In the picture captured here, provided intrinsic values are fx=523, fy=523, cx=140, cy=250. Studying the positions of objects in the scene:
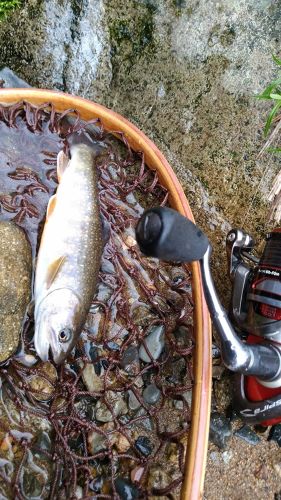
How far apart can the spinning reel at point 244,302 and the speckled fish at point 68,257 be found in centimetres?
68

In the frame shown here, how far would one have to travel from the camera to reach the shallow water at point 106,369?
2395 millimetres

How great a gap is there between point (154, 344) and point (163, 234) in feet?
4.08

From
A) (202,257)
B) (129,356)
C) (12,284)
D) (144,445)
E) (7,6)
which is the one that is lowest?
(144,445)

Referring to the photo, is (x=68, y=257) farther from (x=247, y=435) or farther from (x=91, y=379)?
(x=247, y=435)

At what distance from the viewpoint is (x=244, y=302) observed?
251 cm

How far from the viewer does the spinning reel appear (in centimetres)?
157

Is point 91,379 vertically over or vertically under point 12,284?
under

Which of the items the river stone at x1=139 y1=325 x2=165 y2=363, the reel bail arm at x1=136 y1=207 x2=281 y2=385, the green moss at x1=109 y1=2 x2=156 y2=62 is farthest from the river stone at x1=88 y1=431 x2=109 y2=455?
the green moss at x1=109 y1=2 x2=156 y2=62

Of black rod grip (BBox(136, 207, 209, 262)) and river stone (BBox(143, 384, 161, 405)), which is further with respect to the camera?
river stone (BBox(143, 384, 161, 405))

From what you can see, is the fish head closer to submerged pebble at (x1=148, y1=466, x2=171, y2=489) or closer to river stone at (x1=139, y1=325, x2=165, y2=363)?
river stone at (x1=139, y1=325, x2=165, y2=363)

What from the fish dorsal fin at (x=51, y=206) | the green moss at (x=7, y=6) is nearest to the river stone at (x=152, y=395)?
the fish dorsal fin at (x=51, y=206)

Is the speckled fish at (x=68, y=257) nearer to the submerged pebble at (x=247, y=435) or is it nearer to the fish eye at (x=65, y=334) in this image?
the fish eye at (x=65, y=334)

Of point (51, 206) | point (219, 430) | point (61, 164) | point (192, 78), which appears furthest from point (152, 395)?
point (192, 78)

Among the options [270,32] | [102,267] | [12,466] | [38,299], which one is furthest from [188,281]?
[270,32]
